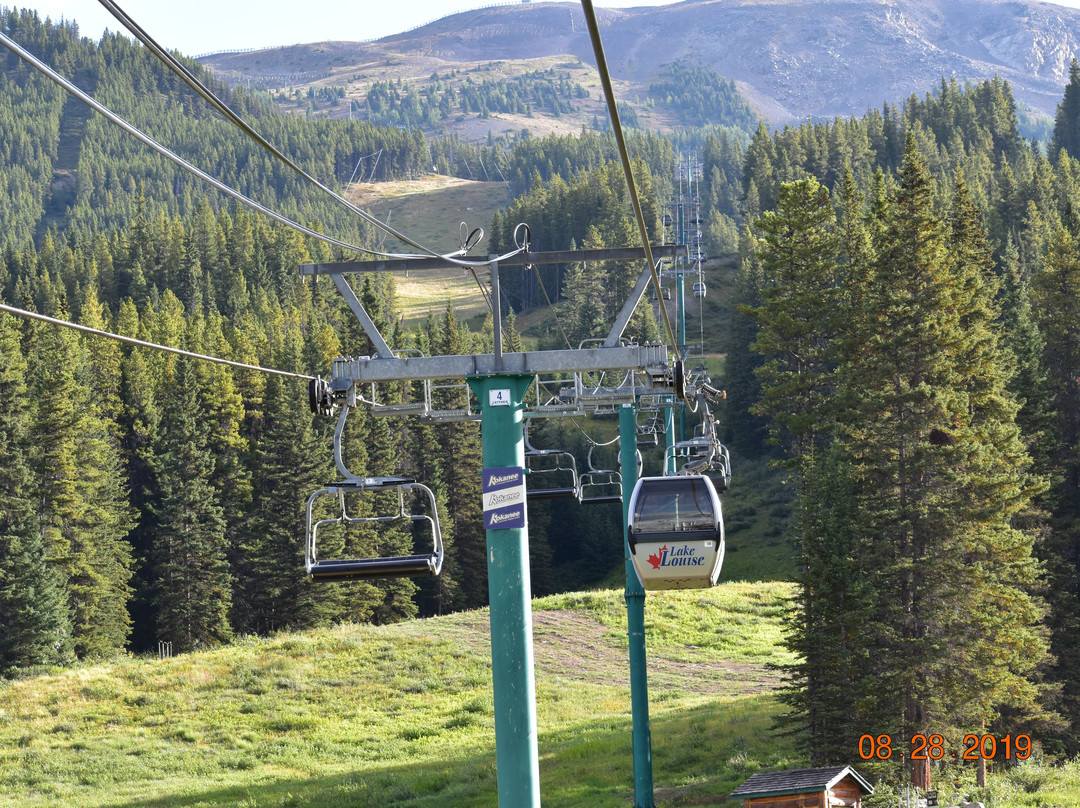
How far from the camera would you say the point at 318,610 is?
59.0 m

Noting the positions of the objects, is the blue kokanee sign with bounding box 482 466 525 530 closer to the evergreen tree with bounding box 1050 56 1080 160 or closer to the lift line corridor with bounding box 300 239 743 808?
the lift line corridor with bounding box 300 239 743 808

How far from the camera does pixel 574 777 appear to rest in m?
27.6

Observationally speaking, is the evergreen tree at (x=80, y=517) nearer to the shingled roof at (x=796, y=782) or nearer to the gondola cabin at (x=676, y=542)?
the shingled roof at (x=796, y=782)

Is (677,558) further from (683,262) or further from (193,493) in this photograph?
(193,493)

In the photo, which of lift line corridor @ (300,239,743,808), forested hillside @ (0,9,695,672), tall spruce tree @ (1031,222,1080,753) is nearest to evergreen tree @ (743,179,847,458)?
tall spruce tree @ (1031,222,1080,753)

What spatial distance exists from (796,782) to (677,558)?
289 inches

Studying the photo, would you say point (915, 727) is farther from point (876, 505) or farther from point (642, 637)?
point (642, 637)

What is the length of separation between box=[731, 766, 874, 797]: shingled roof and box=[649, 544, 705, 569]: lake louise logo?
22.7 feet

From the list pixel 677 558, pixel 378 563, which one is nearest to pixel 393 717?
pixel 677 558

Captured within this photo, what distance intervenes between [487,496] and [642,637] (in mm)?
8349

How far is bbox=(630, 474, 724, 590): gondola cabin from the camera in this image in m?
13.8

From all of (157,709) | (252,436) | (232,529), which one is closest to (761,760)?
(157,709)

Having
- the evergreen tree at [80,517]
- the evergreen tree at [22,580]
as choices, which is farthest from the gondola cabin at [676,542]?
the evergreen tree at [80,517]

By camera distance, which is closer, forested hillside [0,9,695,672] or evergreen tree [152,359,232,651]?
forested hillside [0,9,695,672]
